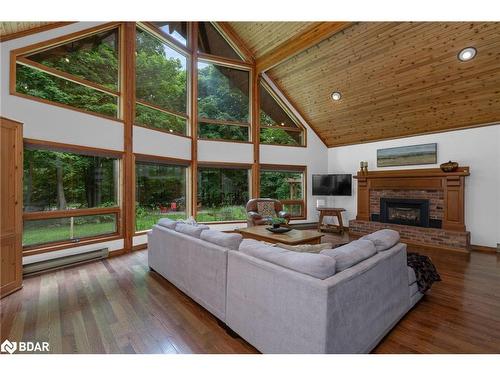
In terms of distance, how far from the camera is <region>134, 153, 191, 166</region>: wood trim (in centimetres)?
483

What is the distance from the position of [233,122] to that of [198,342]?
5326 mm

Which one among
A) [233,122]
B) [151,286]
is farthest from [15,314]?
[233,122]

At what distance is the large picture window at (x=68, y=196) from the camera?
358 centimetres

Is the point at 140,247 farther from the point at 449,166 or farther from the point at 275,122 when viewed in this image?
the point at 449,166

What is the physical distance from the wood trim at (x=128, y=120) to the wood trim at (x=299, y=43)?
308 cm

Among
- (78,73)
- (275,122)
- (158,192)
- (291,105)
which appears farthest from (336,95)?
(78,73)

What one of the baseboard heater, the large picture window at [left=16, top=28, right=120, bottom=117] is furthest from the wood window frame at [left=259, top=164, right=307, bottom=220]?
the baseboard heater

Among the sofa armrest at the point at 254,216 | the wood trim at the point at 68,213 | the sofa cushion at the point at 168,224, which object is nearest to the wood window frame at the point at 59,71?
the wood trim at the point at 68,213

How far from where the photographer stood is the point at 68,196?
13.1 feet

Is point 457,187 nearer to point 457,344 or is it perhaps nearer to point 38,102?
point 457,344

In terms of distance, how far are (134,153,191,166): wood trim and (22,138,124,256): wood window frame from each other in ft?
1.18
